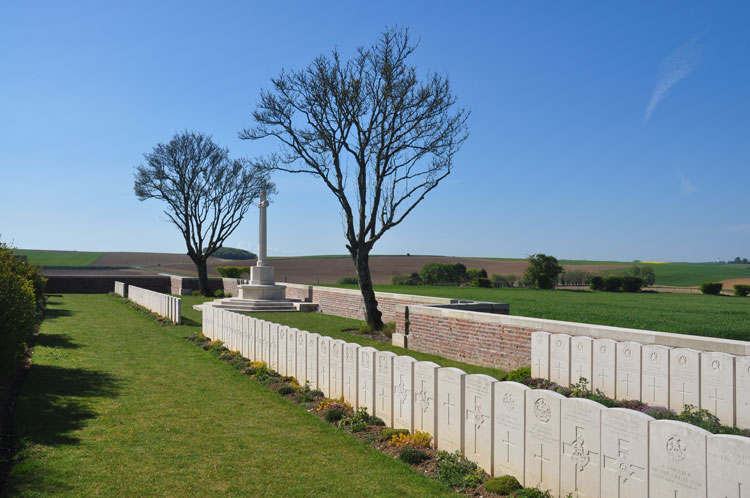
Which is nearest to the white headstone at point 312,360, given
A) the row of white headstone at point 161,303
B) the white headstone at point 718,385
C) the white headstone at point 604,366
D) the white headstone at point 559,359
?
the white headstone at point 559,359

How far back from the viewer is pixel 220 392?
33.1 feet

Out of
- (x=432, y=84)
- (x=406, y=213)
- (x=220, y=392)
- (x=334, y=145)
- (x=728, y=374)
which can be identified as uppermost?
(x=432, y=84)

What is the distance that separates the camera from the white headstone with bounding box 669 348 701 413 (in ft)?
27.3

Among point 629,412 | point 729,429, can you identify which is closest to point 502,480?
point 629,412

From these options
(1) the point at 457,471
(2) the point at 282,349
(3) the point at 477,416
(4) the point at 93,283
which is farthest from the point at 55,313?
(3) the point at 477,416

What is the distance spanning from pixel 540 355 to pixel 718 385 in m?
3.45

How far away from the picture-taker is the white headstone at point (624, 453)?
4.55 metres

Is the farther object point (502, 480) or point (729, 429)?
point (729, 429)

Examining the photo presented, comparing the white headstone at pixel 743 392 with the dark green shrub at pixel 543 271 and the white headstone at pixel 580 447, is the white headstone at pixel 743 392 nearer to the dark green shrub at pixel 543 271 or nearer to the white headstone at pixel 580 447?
the white headstone at pixel 580 447

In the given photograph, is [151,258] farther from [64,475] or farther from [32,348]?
[64,475]

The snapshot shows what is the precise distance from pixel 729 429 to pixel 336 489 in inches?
213

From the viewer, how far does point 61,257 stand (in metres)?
90.8

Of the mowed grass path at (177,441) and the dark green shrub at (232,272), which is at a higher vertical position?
the dark green shrub at (232,272)

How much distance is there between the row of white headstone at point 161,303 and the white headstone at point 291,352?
11.4 meters
